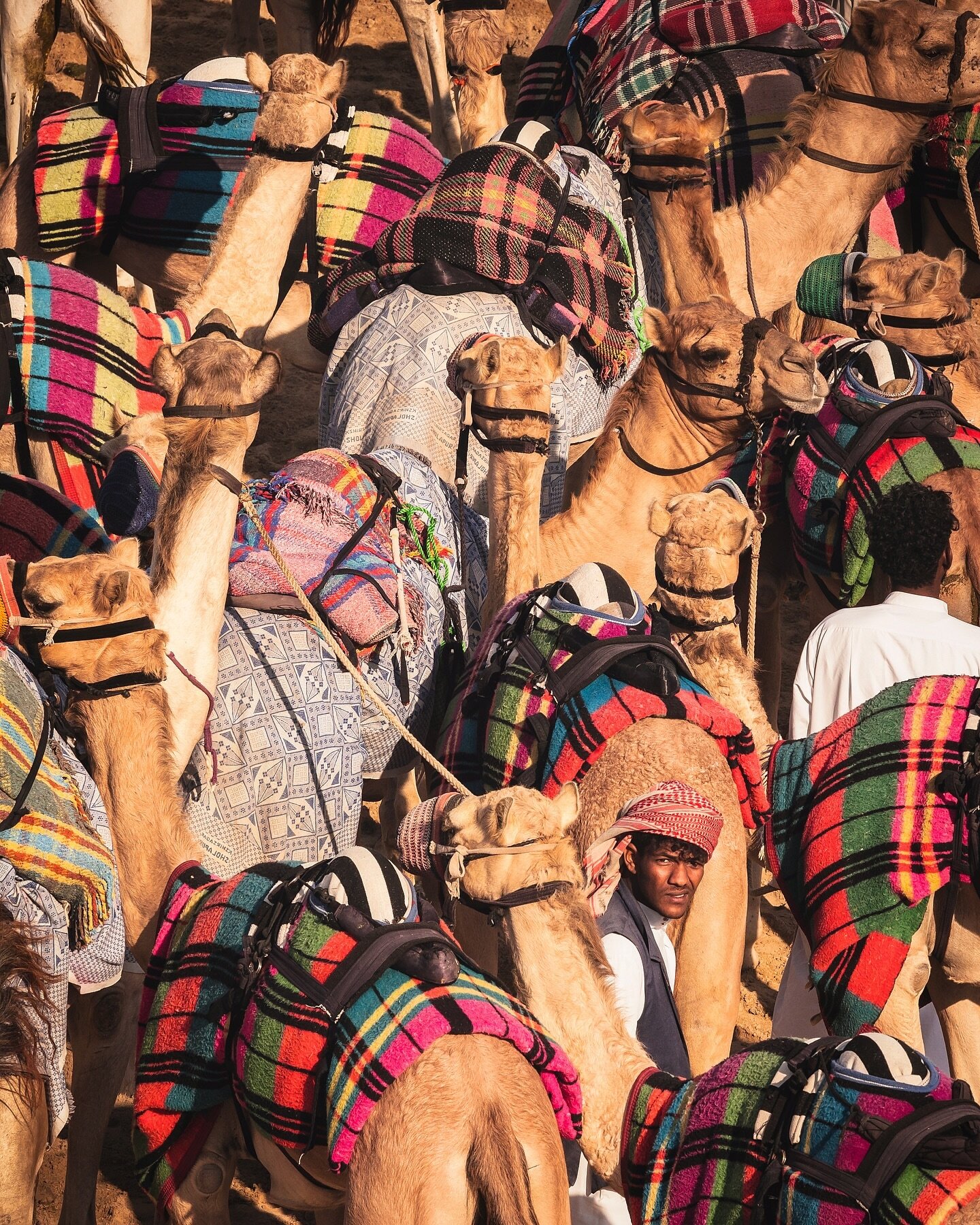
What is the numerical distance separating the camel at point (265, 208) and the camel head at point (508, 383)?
3.99 ft

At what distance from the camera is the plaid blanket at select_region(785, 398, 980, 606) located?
4.66 meters

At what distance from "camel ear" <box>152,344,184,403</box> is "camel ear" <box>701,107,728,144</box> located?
245 cm

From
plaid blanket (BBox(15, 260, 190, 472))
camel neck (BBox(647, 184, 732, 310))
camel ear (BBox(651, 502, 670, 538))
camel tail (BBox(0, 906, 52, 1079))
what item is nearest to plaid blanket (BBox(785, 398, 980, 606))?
camel ear (BBox(651, 502, 670, 538))

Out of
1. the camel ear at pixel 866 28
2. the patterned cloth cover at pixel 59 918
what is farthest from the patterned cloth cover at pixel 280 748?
the camel ear at pixel 866 28

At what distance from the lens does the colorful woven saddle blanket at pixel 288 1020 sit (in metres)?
2.68

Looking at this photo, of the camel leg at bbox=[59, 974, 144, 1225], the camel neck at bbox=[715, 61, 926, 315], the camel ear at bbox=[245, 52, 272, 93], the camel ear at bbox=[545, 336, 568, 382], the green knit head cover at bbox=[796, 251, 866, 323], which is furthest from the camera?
the camel neck at bbox=[715, 61, 926, 315]

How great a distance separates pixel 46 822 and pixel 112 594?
1.46ft

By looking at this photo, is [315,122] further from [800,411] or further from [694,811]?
[694,811]

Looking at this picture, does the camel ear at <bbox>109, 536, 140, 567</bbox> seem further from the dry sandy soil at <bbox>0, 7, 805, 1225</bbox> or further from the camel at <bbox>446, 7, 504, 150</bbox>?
the camel at <bbox>446, 7, 504, 150</bbox>

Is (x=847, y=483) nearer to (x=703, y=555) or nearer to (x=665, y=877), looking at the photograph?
(x=703, y=555)

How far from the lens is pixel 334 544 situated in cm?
432

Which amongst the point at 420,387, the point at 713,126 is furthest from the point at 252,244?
the point at 713,126

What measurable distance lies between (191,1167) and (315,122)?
3179 millimetres

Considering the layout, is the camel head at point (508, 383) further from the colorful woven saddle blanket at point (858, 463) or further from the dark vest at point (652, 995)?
the dark vest at point (652, 995)
